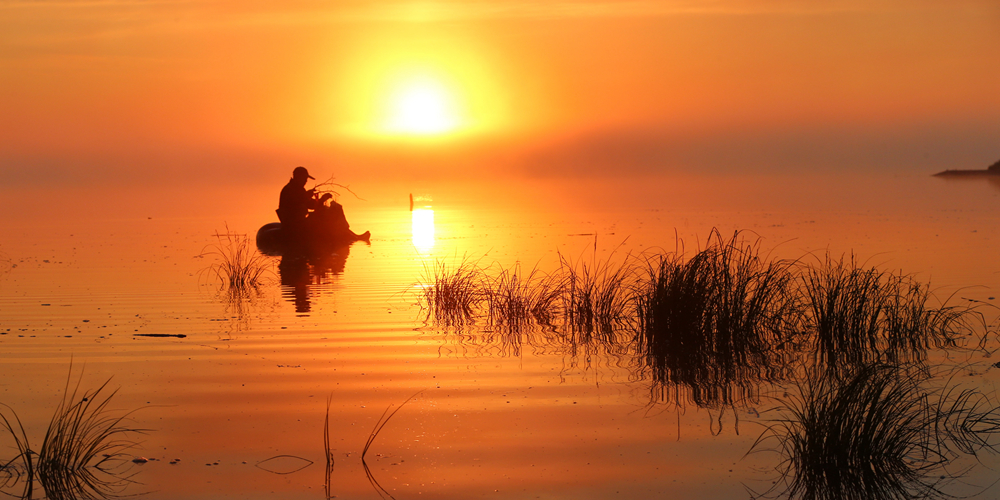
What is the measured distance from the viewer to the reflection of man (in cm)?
2388

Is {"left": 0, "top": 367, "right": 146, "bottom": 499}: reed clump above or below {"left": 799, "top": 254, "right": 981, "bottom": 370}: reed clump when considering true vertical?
below

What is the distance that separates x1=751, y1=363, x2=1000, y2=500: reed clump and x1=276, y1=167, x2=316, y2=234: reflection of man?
19530mm

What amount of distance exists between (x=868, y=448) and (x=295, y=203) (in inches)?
804

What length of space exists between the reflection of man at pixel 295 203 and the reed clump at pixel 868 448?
1953cm

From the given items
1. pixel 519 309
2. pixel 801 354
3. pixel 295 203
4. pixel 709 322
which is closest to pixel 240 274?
pixel 519 309

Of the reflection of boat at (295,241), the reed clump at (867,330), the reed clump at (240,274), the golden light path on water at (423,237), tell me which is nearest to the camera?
the reed clump at (867,330)

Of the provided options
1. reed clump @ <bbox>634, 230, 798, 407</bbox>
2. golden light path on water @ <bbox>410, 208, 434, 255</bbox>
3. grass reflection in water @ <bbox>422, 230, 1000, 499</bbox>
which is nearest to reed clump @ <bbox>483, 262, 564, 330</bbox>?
grass reflection in water @ <bbox>422, 230, 1000, 499</bbox>

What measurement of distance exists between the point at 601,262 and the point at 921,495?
13036 mm

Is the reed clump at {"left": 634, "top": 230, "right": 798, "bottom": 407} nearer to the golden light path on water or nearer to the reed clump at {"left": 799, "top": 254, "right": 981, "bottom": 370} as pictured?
the reed clump at {"left": 799, "top": 254, "right": 981, "bottom": 370}

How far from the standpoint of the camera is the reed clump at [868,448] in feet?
16.3

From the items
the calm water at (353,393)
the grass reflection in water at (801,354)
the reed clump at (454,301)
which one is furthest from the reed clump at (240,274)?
the grass reflection in water at (801,354)

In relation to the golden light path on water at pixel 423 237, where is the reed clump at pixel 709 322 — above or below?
below

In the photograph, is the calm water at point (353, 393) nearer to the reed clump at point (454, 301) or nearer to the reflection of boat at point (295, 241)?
the reed clump at point (454, 301)

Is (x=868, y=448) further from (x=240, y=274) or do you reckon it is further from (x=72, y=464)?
(x=240, y=274)
